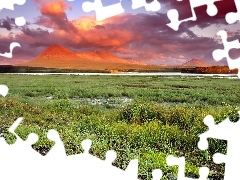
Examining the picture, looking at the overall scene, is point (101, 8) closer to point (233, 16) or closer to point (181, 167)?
point (233, 16)

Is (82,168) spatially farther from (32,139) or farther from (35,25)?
(35,25)

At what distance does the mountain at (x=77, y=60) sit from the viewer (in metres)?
8.38

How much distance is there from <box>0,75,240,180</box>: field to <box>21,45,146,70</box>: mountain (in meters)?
0.26

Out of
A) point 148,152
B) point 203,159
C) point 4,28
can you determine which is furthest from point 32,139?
point 4,28

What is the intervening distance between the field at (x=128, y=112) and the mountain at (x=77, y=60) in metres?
0.26

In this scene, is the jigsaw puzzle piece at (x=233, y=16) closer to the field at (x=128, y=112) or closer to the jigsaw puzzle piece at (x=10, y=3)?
the field at (x=128, y=112)

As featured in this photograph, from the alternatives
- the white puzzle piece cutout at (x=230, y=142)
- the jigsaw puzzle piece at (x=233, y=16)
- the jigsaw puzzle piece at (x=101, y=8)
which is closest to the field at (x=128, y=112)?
the white puzzle piece cutout at (x=230, y=142)

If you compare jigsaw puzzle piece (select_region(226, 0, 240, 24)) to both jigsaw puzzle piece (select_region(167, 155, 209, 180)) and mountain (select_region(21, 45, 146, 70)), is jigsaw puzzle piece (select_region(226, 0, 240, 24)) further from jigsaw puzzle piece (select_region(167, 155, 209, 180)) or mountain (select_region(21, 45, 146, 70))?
mountain (select_region(21, 45, 146, 70))

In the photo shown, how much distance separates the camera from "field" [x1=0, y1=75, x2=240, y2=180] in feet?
22.5

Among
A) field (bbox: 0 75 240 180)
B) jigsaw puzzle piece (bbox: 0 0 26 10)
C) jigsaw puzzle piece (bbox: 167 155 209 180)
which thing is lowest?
jigsaw puzzle piece (bbox: 167 155 209 180)

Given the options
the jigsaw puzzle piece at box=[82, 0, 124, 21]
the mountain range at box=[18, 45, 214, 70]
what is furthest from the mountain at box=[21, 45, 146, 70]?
the jigsaw puzzle piece at box=[82, 0, 124, 21]

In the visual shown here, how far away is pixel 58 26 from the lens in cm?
834

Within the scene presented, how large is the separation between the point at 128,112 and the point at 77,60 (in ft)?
4.47

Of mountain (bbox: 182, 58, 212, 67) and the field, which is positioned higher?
mountain (bbox: 182, 58, 212, 67)
